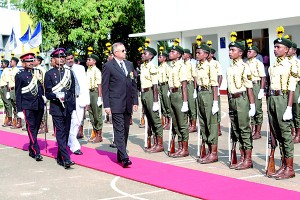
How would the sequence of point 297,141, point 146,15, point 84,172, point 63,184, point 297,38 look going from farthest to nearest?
point 146,15
point 297,38
point 297,141
point 84,172
point 63,184

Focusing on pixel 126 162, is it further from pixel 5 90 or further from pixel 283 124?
pixel 5 90

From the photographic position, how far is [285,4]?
2245cm

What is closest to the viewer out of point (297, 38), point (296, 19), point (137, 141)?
point (137, 141)

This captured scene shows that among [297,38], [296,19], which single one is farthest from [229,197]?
[297,38]

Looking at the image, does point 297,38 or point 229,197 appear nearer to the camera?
point 229,197

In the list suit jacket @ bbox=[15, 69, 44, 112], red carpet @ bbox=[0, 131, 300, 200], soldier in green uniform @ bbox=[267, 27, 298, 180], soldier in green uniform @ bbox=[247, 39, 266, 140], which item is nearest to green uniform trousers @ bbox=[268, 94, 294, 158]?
soldier in green uniform @ bbox=[267, 27, 298, 180]

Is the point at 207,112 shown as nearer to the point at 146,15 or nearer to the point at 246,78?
the point at 246,78

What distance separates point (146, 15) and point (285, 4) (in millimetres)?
9432

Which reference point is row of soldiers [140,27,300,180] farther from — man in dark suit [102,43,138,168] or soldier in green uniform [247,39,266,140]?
man in dark suit [102,43,138,168]

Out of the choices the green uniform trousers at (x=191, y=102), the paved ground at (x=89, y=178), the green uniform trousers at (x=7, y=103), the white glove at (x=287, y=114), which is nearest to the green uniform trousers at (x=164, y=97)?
the green uniform trousers at (x=191, y=102)

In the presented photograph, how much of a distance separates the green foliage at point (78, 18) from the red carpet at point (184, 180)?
60.7 ft

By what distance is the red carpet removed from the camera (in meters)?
7.28

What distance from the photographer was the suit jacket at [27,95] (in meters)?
10.9

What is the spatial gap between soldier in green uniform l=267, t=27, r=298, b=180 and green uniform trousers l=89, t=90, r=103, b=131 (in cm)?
591
